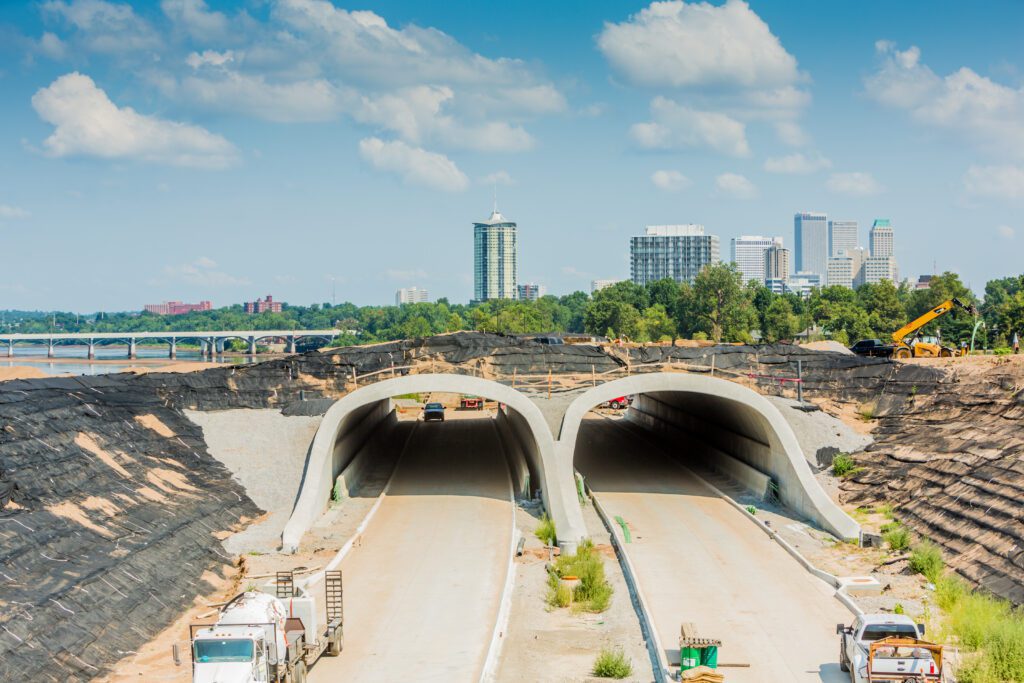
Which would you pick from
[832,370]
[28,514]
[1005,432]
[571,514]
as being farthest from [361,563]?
[832,370]

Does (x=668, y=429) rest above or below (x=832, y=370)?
→ below

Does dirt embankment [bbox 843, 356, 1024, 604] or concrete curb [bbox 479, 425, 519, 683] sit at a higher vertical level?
dirt embankment [bbox 843, 356, 1024, 604]

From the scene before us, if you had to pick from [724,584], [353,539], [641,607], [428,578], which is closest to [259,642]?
[428,578]

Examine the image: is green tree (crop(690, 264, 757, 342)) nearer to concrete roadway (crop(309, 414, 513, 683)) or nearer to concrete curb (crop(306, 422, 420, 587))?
concrete roadway (crop(309, 414, 513, 683))

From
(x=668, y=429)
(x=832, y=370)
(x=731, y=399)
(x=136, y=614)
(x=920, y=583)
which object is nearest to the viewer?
(x=136, y=614)

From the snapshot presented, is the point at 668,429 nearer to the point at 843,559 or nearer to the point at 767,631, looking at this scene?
the point at 843,559

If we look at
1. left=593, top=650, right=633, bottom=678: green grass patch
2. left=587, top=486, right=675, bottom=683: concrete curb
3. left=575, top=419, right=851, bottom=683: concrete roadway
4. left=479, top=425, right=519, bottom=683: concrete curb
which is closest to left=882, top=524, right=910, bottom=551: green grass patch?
left=575, top=419, right=851, bottom=683: concrete roadway

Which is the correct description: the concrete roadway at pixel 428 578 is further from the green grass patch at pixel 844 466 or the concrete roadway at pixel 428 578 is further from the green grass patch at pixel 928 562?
the green grass patch at pixel 844 466
